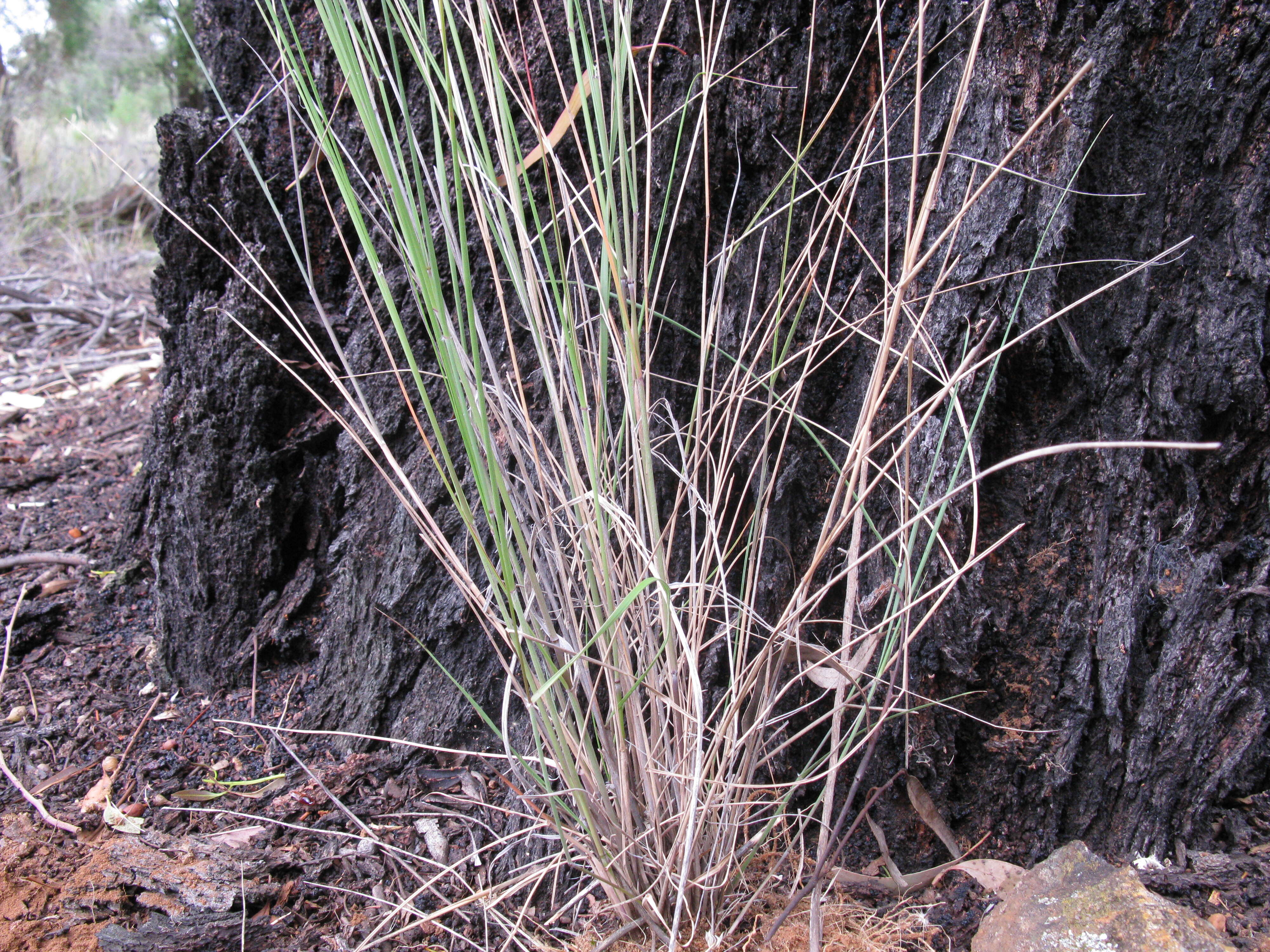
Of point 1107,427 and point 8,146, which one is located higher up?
point 8,146

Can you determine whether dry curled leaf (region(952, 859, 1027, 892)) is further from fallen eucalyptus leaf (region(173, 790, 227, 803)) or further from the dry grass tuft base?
fallen eucalyptus leaf (region(173, 790, 227, 803))

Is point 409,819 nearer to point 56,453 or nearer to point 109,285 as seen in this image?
point 56,453

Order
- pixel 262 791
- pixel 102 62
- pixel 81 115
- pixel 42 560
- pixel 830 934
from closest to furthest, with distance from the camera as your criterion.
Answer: pixel 830 934, pixel 262 791, pixel 42 560, pixel 81 115, pixel 102 62

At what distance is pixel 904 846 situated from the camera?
3.40ft

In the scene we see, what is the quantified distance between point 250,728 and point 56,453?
127 cm

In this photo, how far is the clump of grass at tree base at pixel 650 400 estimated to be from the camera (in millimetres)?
700

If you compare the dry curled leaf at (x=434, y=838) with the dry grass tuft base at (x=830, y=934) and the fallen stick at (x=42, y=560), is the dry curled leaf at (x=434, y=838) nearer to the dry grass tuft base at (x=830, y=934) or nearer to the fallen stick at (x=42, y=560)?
the dry grass tuft base at (x=830, y=934)

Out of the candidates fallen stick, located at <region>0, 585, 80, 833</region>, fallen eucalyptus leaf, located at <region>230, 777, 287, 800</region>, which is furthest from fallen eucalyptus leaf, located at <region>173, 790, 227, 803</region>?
fallen stick, located at <region>0, 585, 80, 833</region>

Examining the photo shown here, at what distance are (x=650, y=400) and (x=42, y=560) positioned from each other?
1338 mm

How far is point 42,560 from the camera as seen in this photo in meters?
1.54

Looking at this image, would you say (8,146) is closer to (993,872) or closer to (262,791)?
(262,791)

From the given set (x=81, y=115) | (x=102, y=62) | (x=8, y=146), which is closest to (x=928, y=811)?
(x=8, y=146)

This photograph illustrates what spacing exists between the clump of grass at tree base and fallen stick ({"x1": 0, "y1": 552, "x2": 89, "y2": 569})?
712mm

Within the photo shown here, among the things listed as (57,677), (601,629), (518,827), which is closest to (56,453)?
(57,677)
